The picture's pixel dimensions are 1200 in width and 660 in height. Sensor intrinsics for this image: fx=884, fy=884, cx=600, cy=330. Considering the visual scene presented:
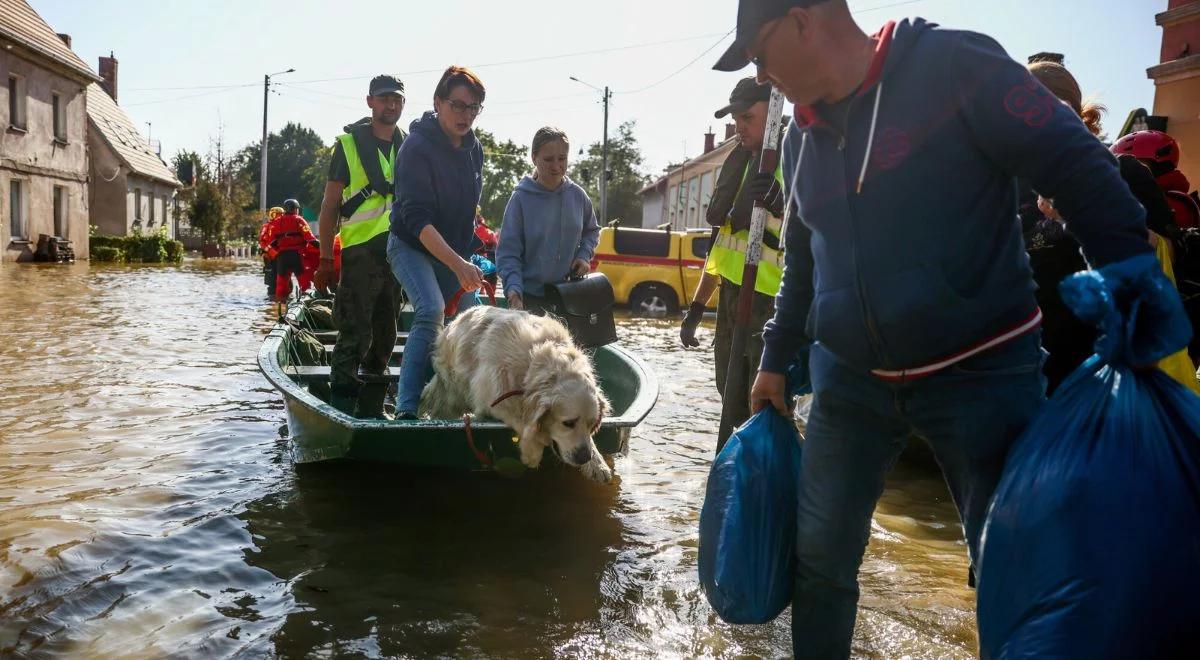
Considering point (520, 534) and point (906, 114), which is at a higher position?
point (906, 114)

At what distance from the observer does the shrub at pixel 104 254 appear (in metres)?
33.2

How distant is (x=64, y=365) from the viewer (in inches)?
361

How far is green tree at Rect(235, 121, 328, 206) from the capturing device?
284ft

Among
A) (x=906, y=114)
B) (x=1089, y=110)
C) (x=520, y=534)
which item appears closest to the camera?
(x=906, y=114)

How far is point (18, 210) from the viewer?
94.0 feet

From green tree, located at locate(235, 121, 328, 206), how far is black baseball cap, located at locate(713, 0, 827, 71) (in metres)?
86.1

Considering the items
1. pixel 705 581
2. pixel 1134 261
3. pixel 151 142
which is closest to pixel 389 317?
pixel 705 581

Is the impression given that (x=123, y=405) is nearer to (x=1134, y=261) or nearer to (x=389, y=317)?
(x=389, y=317)

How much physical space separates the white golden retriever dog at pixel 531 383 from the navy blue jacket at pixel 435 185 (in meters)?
0.75

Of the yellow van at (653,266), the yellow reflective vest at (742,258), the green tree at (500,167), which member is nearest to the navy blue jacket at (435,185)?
the yellow reflective vest at (742,258)

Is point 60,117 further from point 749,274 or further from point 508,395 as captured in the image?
point 749,274

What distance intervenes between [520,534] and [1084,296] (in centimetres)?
332

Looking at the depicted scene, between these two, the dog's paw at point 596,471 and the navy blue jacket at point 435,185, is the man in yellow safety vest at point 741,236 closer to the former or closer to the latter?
the dog's paw at point 596,471

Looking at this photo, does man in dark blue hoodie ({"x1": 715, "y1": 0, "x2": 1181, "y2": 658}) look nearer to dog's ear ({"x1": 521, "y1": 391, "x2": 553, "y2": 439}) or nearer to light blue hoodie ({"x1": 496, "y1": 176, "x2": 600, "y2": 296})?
dog's ear ({"x1": 521, "y1": 391, "x2": 553, "y2": 439})
